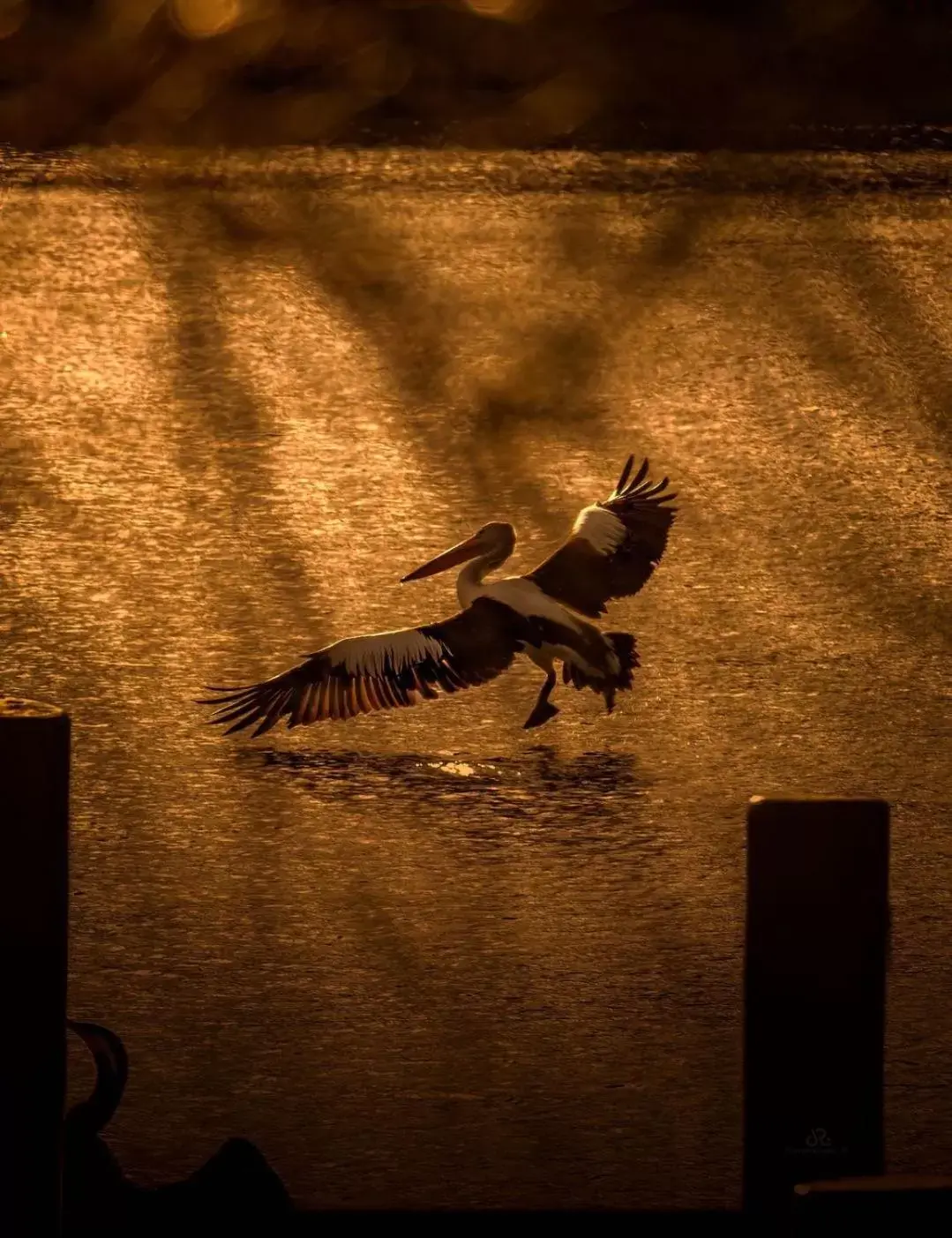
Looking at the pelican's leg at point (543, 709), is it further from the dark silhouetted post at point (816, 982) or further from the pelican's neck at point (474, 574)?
the dark silhouetted post at point (816, 982)

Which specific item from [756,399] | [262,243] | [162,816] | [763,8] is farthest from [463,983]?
[763,8]

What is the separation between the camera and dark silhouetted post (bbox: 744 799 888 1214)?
0.90 m

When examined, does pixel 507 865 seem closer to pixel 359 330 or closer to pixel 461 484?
pixel 461 484

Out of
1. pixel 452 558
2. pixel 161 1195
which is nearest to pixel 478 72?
pixel 452 558

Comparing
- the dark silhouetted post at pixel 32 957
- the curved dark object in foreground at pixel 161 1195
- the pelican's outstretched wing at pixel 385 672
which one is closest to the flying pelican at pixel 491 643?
the pelican's outstretched wing at pixel 385 672

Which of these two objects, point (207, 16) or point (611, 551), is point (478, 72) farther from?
point (611, 551)

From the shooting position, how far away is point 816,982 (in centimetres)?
92

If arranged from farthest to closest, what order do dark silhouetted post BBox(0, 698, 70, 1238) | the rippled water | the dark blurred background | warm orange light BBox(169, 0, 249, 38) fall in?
warm orange light BBox(169, 0, 249, 38) < the dark blurred background < the rippled water < dark silhouetted post BBox(0, 698, 70, 1238)

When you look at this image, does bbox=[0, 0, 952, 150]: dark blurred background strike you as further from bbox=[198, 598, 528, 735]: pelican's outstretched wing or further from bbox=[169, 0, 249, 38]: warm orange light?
bbox=[198, 598, 528, 735]: pelican's outstretched wing

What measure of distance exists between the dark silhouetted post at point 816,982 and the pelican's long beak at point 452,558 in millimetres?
960

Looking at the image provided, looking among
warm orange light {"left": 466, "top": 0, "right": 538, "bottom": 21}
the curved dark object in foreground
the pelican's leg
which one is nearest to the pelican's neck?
the pelican's leg

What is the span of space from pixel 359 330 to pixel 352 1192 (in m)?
1.20

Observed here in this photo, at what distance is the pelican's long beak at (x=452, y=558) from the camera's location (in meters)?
1.86

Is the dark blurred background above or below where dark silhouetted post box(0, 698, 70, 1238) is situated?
above
